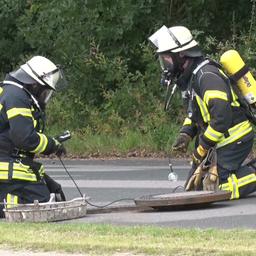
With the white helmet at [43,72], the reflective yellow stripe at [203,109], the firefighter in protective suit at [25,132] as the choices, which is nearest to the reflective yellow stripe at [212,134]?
the reflective yellow stripe at [203,109]

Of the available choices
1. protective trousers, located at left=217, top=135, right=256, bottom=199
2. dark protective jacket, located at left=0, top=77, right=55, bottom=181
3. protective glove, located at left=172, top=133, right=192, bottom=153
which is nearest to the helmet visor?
protective glove, located at left=172, top=133, right=192, bottom=153

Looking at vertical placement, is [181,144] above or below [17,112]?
below

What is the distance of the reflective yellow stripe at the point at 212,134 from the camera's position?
9.11 m

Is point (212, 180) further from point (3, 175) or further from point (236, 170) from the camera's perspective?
point (3, 175)

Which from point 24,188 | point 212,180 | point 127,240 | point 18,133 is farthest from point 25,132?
point 127,240

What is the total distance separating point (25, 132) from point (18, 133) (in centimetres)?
7

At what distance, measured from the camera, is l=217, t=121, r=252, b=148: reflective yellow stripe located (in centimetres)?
940

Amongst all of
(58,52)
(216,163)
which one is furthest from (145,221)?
(58,52)

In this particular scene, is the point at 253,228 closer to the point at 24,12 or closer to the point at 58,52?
the point at 58,52

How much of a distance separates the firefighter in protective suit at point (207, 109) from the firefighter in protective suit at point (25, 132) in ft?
4.32

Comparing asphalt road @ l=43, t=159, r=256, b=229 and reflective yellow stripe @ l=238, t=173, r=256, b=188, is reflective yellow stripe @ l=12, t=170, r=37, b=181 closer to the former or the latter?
asphalt road @ l=43, t=159, r=256, b=229

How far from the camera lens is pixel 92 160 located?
15766mm

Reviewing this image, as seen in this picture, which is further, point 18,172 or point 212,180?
point 212,180

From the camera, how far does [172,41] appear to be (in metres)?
9.49
